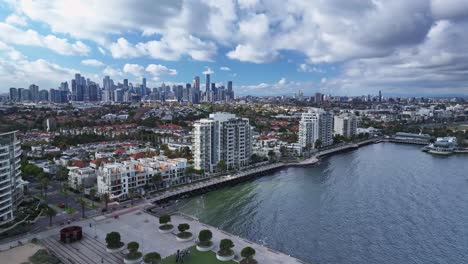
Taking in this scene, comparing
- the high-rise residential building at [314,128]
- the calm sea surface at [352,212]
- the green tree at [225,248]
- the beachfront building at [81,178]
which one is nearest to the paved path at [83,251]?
the green tree at [225,248]

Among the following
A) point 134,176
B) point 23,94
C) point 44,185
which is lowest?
point 44,185

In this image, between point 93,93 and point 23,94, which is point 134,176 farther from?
point 23,94

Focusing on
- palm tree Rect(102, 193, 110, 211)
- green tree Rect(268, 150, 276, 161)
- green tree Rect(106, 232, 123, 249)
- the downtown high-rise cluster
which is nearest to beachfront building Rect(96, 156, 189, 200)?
palm tree Rect(102, 193, 110, 211)

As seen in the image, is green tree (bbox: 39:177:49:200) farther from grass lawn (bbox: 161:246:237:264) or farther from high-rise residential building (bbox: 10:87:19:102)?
high-rise residential building (bbox: 10:87:19:102)

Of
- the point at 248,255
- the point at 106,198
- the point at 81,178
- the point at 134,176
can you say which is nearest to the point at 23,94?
the point at 81,178

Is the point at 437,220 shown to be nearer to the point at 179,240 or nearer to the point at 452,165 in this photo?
the point at 179,240

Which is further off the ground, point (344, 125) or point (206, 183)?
point (344, 125)

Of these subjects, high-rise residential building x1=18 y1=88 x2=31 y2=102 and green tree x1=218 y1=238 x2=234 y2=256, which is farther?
high-rise residential building x1=18 y1=88 x2=31 y2=102
